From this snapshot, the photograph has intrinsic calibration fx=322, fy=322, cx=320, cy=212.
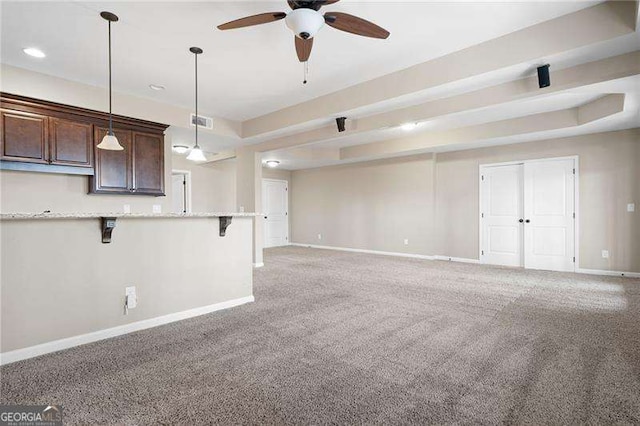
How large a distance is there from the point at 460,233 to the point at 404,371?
543 cm

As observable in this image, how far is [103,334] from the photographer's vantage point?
2799mm

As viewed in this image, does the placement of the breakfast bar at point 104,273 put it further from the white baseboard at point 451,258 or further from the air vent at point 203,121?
the white baseboard at point 451,258

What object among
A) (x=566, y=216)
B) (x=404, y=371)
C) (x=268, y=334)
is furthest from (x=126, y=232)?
(x=566, y=216)

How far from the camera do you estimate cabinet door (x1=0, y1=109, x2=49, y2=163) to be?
3.53 m

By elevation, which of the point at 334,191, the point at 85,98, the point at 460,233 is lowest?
the point at 460,233

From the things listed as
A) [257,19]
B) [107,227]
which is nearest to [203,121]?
[107,227]

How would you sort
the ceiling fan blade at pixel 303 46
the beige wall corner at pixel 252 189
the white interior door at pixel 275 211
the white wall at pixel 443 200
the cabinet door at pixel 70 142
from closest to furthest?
the ceiling fan blade at pixel 303 46, the cabinet door at pixel 70 142, the white wall at pixel 443 200, the beige wall corner at pixel 252 189, the white interior door at pixel 275 211

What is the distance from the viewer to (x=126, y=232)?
2.98 m

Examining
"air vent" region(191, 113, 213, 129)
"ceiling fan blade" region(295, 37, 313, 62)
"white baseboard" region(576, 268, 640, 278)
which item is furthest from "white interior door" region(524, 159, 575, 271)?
"air vent" region(191, 113, 213, 129)

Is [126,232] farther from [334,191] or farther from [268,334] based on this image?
[334,191]

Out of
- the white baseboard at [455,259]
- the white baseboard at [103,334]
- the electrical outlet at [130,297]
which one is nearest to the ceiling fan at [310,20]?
the electrical outlet at [130,297]

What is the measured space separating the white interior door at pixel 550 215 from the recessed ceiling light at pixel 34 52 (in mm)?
7399

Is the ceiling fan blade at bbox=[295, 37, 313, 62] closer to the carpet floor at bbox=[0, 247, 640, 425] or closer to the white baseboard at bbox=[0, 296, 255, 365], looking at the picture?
the carpet floor at bbox=[0, 247, 640, 425]

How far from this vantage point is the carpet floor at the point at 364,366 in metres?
1.79
